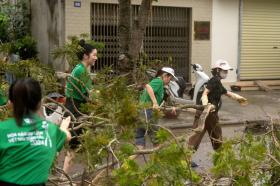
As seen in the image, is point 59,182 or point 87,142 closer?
point 87,142

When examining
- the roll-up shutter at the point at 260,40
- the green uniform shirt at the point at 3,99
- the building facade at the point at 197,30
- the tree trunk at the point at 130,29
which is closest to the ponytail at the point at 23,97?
the green uniform shirt at the point at 3,99

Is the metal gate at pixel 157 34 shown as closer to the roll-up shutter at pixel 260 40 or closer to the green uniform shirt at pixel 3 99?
the roll-up shutter at pixel 260 40

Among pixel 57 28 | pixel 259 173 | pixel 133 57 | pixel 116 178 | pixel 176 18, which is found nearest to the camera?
pixel 116 178

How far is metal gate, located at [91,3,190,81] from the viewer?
15984mm

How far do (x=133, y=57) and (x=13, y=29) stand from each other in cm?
575

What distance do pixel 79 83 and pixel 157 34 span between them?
10434mm

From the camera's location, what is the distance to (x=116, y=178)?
4.38m

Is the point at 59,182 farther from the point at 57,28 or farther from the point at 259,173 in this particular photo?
the point at 57,28

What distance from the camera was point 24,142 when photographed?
3812 millimetres

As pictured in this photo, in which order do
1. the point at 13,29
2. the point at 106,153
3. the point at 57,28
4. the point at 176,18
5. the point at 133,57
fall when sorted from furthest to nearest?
the point at 176,18
the point at 13,29
the point at 57,28
the point at 133,57
the point at 106,153

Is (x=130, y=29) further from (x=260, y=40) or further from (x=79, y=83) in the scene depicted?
(x=260, y=40)

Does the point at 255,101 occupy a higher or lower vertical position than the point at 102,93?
lower

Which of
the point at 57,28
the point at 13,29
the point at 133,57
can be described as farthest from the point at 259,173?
the point at 13,29

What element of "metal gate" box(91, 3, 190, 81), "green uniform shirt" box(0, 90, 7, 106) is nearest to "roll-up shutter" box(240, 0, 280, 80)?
"metal gate" box(91, 3, 190, 81)
